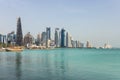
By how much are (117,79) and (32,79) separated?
708 inches

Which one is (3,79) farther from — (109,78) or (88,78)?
(109,78)

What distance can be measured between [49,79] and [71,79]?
14.4 ft

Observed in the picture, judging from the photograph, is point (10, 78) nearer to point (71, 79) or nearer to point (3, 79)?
point (3, 79)

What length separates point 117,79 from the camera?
61188 millimetres

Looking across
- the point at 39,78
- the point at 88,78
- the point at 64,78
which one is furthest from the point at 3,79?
the point at 88,78

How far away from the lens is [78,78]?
5850 cm

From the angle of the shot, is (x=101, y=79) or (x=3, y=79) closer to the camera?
(x=3, y=79)

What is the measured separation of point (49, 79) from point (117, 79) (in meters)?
14.7

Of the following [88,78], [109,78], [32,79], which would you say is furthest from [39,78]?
[109,78]

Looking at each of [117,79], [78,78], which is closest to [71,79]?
[78,78]

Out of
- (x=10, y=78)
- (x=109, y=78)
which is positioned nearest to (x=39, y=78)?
(x=10, y=78)

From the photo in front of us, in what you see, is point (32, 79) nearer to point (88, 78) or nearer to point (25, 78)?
point (25, 78)

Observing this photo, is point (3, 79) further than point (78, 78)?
No

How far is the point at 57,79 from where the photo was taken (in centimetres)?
5703
